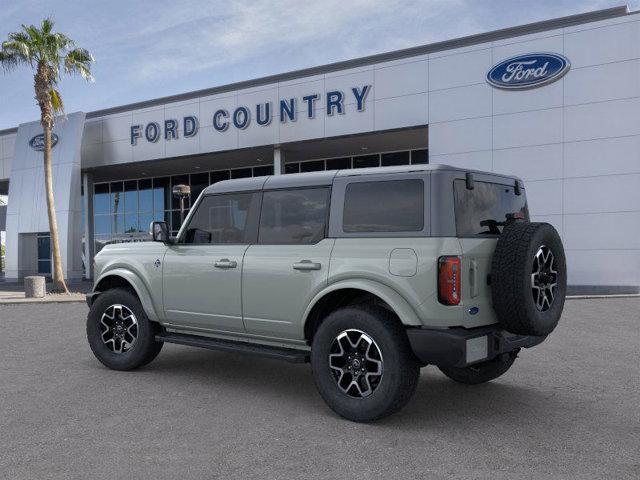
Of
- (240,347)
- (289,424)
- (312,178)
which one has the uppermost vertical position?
(312,178)

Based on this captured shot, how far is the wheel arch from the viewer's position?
4.21 meters

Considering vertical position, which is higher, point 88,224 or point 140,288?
point 88,224

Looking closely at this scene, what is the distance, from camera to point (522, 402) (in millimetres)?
4973

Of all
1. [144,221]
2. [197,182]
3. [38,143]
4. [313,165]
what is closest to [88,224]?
[144,221]

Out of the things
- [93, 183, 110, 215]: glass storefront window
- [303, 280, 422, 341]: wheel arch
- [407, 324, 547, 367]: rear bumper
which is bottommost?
[407, 324, 547, 367]: rear bumper

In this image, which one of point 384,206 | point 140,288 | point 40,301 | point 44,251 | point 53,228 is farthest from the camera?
point 44,251

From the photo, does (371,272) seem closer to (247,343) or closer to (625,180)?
(247,343)

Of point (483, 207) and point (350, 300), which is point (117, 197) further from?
point (483, 207)

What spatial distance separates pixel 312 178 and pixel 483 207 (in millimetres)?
1488

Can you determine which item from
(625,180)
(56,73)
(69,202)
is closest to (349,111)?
(625,180)

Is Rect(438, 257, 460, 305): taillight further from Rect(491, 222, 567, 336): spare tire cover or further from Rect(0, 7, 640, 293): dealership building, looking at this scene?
Rect(0, 7, 640, 293): dealership building

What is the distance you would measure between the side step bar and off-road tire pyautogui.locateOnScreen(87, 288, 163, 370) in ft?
0.67

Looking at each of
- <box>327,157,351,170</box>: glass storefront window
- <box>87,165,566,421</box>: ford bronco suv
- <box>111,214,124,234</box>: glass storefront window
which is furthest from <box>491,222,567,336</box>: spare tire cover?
<box>111,214,124,234</box>: glass storefront window

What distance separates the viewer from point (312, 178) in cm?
500
